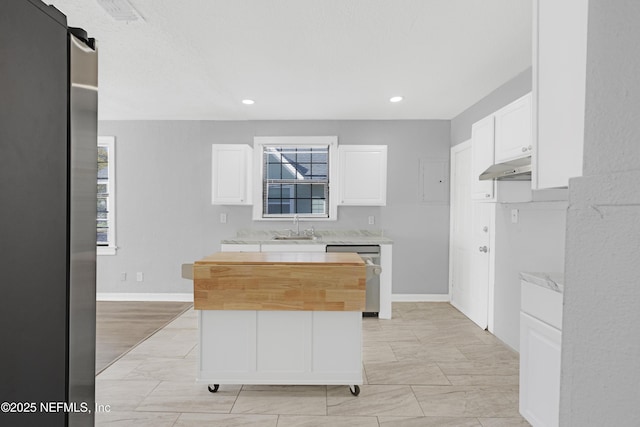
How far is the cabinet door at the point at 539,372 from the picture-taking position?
178 centimetres

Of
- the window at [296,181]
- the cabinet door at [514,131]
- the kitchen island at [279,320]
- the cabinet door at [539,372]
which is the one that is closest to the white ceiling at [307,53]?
the cabinet door at [514,131]

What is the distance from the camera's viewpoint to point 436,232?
16.9 ft

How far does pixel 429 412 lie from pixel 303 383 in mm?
812

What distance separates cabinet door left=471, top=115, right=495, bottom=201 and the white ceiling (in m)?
0.50

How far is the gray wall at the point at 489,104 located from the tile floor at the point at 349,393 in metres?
2.33

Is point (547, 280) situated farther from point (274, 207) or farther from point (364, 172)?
point (274, 207)

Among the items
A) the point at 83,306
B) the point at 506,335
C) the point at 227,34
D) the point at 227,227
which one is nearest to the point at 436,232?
the point at 506,335

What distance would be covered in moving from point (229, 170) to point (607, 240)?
4.67m

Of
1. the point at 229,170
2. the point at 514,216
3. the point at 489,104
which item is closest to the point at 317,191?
the point at 229,170

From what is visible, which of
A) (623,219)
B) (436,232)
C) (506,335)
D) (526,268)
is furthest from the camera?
(436,232)

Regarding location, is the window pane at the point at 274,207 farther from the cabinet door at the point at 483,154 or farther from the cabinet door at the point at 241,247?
the cabinet door at the point at 483,154

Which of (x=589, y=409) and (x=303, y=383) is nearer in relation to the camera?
(x=589, y=409)

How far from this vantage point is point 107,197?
521 cm

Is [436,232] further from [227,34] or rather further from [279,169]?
[227,34]
